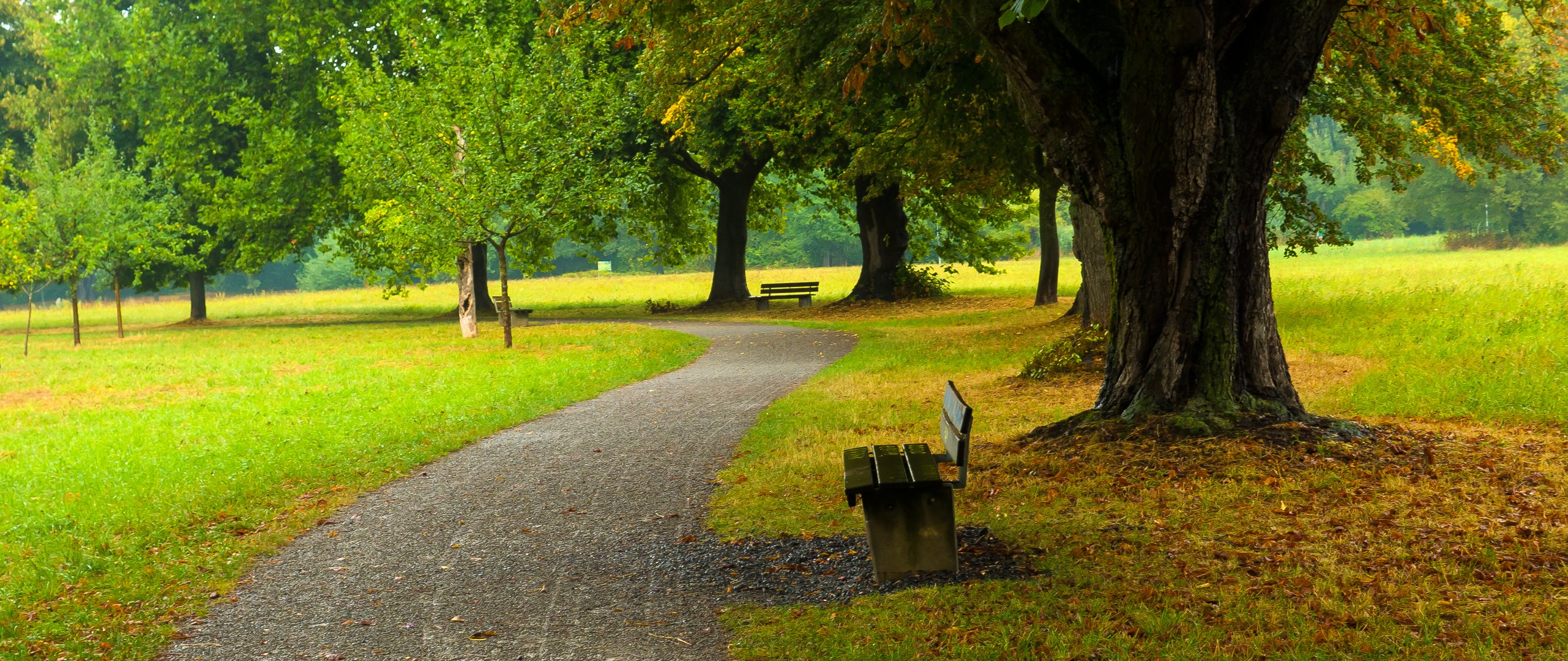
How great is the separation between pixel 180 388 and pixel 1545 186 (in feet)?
226

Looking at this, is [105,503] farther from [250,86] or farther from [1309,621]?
[250,86]

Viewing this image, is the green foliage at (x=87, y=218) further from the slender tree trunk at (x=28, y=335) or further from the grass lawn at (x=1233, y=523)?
the grass lawn at (x=1233, y=523)

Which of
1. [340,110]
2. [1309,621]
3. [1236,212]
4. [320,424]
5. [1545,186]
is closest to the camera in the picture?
[1309,621]

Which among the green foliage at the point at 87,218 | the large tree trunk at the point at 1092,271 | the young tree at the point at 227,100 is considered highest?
the young tree at the point at 227,100

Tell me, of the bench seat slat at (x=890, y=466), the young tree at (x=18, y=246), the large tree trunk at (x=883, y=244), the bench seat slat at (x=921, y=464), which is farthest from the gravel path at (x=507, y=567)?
the large tree trunk at (x=883, y=244)

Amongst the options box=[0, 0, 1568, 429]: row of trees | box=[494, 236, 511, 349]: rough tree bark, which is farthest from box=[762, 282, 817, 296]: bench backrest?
box=[494, 236, 511, 349]: rough tree bark

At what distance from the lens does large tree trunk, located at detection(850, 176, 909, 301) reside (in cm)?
3291

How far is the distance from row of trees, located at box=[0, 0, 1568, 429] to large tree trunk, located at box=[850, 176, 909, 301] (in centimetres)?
10

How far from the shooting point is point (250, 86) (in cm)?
3681

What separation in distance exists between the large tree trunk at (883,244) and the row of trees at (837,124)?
0.10 meters

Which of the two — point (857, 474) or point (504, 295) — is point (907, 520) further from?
point (504, 295)

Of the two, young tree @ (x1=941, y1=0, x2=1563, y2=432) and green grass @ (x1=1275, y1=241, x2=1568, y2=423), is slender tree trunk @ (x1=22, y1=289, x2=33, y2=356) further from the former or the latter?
green grass @ (x1=1275, y1=241, x2=1568, y2=423)

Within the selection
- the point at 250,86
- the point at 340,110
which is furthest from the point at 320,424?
the point at 250,86

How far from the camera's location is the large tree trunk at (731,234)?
3616 cm
